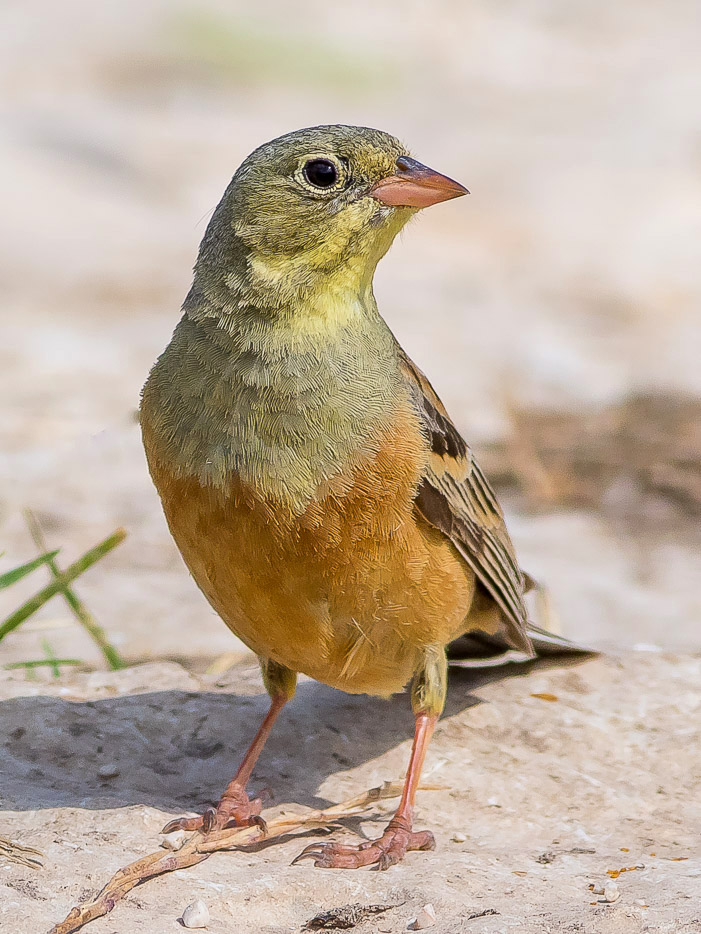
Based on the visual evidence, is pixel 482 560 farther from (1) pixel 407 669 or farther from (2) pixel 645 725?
(2) pixel 645 725

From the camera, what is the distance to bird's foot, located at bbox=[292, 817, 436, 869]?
381cm

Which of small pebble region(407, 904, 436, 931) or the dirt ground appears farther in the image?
the dirt ground

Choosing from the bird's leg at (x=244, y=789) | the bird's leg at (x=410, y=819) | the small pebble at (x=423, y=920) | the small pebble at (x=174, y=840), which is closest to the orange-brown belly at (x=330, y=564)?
the bird's leg at (x=410, y=819)

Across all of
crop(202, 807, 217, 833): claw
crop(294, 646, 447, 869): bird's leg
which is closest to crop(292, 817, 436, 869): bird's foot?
crop(294, 646, 447, 869): bird's leg

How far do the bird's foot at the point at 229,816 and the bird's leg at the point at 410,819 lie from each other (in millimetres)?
250

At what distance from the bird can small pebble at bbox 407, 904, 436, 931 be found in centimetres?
48

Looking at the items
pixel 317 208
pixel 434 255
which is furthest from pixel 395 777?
pixel 434 255

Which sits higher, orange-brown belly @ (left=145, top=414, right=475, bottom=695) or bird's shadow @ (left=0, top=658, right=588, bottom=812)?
orange-brown belly @ (left=145, top=414, right=475, bottom=695)

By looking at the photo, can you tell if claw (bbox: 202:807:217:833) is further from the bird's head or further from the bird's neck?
the bird's head

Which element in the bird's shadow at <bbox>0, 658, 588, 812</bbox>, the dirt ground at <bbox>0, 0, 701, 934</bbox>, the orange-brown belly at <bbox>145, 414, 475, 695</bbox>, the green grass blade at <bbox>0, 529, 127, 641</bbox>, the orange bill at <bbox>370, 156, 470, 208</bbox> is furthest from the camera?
the green grass blade at <bbox>0, 529, 127, 641</bbox>

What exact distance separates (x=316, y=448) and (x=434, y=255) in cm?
747

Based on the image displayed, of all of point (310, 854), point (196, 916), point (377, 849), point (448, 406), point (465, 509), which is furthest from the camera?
point (448, 406)

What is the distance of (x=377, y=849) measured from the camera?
3.94m

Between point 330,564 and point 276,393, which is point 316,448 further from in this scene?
point 330,564
